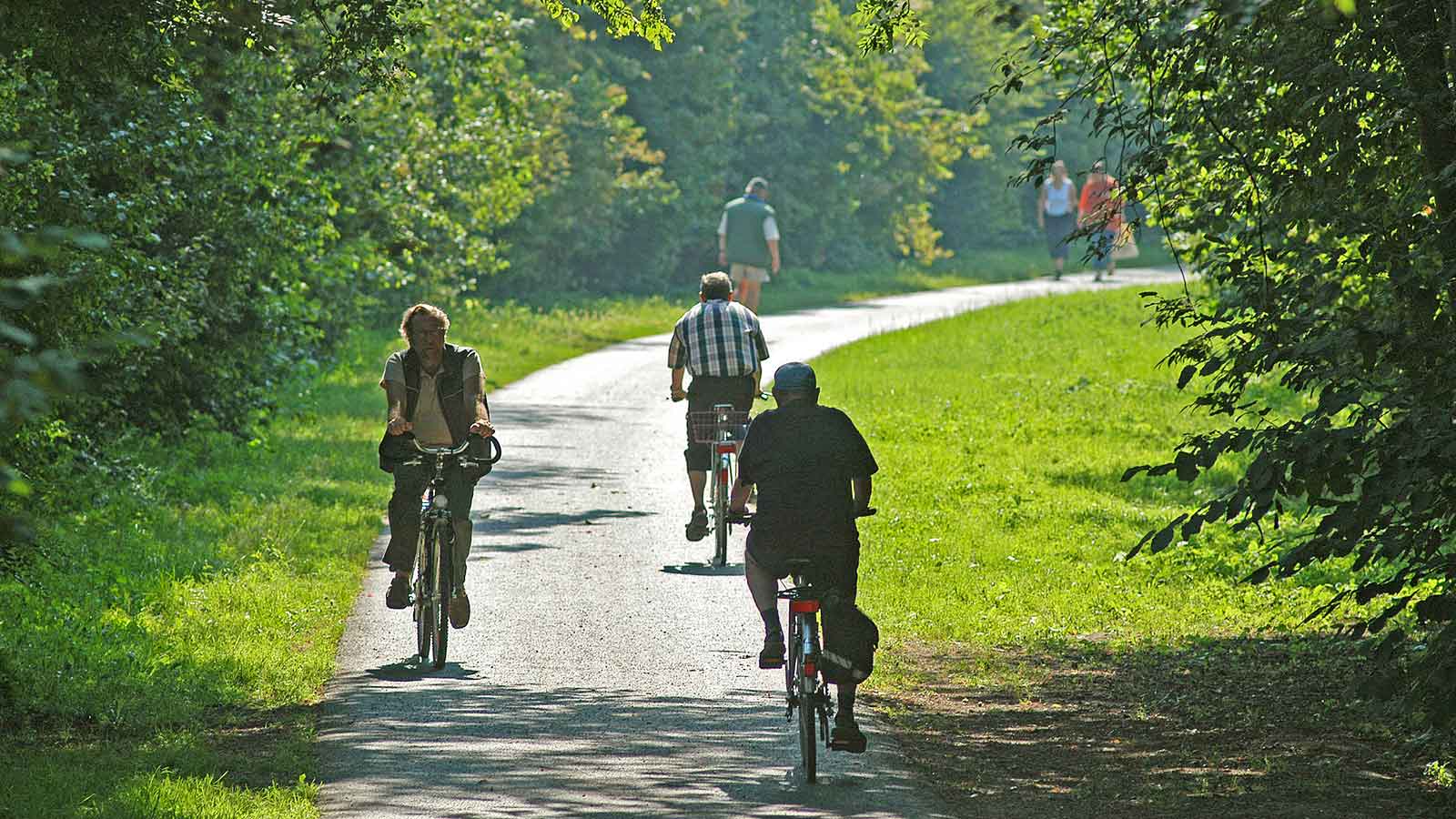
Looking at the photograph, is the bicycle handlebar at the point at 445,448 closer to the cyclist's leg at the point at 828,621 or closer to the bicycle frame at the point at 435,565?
the bicycle frame at the point at 435,565

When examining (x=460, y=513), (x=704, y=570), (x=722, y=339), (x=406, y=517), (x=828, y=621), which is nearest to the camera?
(x=828, y=621)

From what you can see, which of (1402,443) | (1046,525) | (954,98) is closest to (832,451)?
(1402,443)

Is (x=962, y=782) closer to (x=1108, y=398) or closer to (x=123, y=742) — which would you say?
(x=123, y=742)

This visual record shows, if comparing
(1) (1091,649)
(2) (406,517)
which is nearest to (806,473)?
(2) (406,517)

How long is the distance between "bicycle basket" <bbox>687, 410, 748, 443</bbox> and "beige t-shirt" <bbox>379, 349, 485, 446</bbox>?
3.56 meters

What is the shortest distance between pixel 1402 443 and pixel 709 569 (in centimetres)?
651

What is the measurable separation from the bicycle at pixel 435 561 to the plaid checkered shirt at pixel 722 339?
3576mm

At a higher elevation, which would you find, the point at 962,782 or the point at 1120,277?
the point at 1120,277

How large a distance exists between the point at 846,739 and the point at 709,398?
5917 millimetres

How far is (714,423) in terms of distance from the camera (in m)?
13.4

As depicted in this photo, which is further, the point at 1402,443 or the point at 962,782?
the point at 962,782

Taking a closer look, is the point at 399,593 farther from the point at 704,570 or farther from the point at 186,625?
the point at 704,570

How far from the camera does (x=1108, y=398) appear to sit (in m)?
23.3

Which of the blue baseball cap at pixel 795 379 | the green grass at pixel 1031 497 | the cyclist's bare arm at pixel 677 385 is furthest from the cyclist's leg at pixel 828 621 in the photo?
the cyclist's bare arm at pixel 677 385
